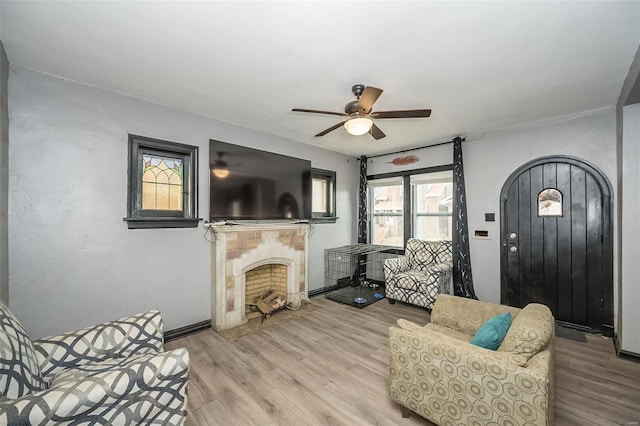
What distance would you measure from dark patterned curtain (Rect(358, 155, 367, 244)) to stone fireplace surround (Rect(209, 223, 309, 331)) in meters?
1.62

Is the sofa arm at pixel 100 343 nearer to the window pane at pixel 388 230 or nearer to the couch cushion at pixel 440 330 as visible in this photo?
the couch cushion at pixel 440 330

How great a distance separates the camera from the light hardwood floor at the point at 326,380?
1847mm

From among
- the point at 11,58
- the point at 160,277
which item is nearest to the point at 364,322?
the point at 160,277

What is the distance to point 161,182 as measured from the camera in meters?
2.92

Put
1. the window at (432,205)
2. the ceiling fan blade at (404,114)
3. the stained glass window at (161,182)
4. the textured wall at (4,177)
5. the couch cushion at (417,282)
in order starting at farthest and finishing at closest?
the window at (432,205)
the couch cushion at (417,282)
the stained glass window at (161,182)
the ceiling fan blade at (404,114)
the textured wall at (4,177)

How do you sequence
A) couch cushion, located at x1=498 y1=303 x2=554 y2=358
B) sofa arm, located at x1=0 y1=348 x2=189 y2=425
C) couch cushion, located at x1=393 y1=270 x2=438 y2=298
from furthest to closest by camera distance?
couch cushion, located at x1=393 y1=270 x2=438 y2=298 < couch cushion, located at x1=498 y1=303 x2=554 y2=358 < sofa arm, located at x1=0 y1=348 x2=189 y2=425

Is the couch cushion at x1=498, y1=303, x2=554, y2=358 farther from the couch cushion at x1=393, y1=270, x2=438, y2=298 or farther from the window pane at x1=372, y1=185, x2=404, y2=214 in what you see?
the window pane at x1=372, y1=185, x2=404, y2=214

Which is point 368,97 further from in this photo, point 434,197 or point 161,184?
point 434,197

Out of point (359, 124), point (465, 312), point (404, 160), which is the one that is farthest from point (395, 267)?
point (359, 124)

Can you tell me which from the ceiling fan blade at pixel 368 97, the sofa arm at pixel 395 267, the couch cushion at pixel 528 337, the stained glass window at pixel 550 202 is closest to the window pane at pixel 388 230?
the sofa arm at pixel 395 267

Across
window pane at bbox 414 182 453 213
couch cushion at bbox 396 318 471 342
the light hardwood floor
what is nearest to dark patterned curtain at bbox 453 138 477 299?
window pane at bbox 414 182 453 213

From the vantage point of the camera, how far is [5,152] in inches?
80.1

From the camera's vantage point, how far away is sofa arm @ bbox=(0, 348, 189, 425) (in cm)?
98

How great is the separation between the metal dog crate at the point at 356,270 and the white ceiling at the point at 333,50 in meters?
2.72
